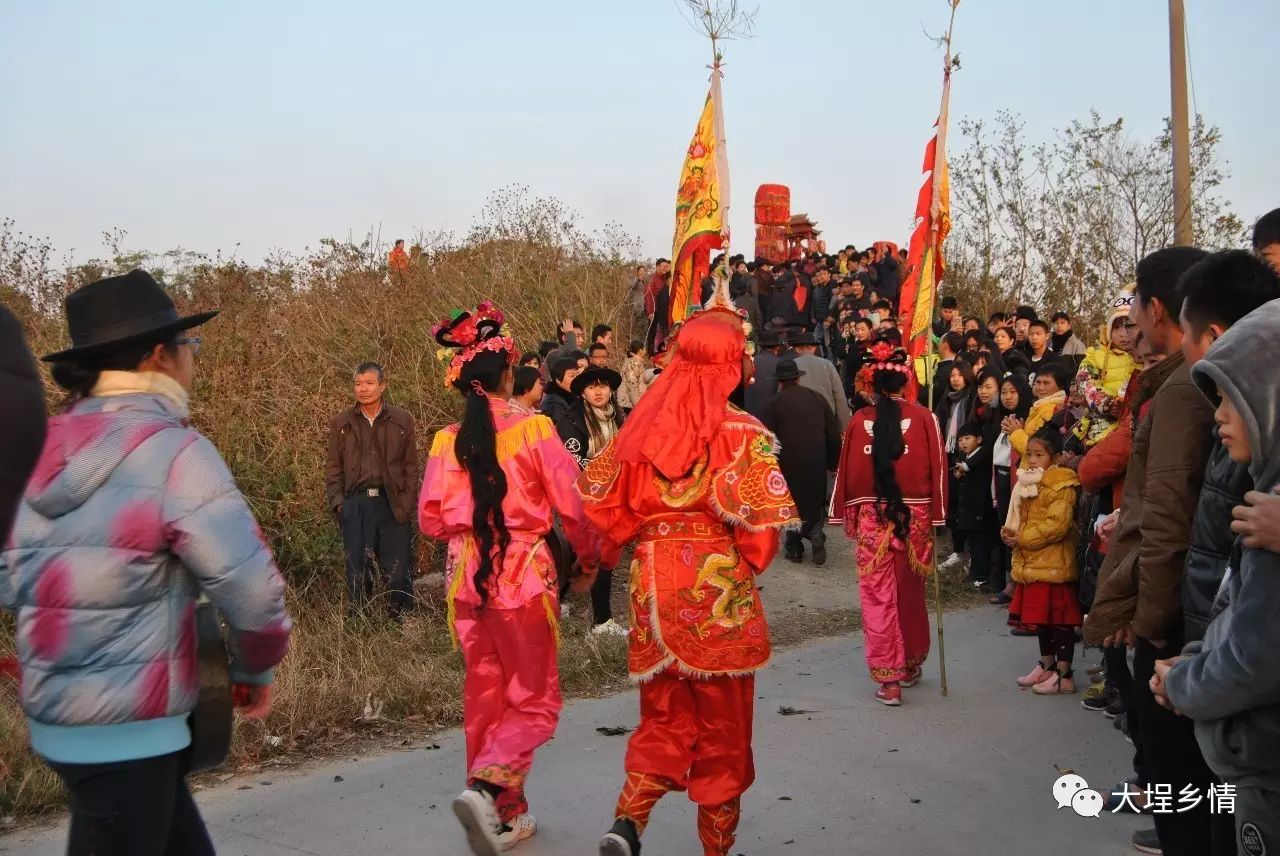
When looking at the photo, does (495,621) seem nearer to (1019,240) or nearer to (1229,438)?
(1229,438)

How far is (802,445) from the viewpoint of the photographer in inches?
464

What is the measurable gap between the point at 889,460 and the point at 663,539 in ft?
9.93

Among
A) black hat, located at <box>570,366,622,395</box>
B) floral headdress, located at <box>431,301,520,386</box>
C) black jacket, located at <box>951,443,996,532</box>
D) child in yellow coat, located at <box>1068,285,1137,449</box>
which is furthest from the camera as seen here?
black jacket, located at <box>951,443,996,532</box>

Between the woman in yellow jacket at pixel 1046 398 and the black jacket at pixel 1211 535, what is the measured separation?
15.6 ft

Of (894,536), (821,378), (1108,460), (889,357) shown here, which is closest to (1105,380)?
(889,357)

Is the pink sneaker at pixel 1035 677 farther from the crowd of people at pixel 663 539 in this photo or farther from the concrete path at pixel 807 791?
the concrete path at pixel 807 791

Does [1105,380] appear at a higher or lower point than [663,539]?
higher

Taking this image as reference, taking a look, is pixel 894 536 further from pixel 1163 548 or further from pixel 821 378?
pixel 821 378

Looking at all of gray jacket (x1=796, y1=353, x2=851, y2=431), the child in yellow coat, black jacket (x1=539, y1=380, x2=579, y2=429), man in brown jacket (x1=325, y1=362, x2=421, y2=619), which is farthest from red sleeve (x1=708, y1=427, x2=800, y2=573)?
gray jacket (x1=796, y1=353, x2=851, y2=431)

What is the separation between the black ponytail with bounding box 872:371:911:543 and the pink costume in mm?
2833

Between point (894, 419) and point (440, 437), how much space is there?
3.33m

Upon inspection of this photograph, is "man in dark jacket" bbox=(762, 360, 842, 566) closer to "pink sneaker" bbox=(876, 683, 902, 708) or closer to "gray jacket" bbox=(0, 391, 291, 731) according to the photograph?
"pink sneaker" bbox=(876, 683, 902, 708)

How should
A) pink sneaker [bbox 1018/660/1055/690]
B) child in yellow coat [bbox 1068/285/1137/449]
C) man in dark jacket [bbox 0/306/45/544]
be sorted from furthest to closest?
1. pink sneaker [bbox 1018/660/1055/690]
2. child in yellow coat [bbox 1068/285/1137/449]
3. man in dark jacket [bbox 0/306/45/544]

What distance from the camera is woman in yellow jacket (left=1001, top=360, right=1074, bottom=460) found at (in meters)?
8.30
